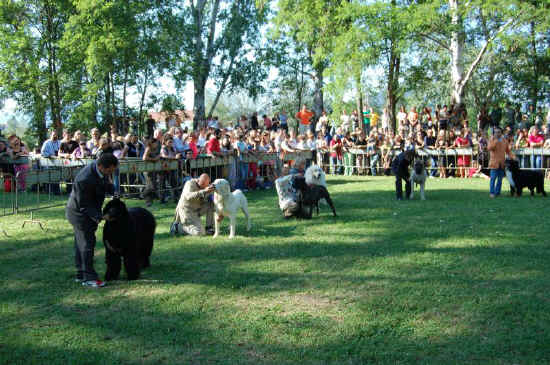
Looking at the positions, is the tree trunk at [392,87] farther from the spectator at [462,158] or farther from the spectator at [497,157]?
the spectator at [497,157]

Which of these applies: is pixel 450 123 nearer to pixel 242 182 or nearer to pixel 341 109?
pixel 341 109

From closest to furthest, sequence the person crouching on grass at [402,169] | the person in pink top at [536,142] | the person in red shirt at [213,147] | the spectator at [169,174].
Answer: the person crouching on grass at [402,169], the spectator at [169,174], the person in red shirt at [213,147], the person in pink top at [536,142]

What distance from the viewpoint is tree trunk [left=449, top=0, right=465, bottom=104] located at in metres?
23.4

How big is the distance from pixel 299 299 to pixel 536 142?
58.8 feet

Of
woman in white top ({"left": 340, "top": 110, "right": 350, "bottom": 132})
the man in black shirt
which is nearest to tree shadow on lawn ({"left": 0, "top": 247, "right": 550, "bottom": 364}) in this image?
the man in black shirt

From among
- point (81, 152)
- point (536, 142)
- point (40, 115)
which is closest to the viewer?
point (81, 152)

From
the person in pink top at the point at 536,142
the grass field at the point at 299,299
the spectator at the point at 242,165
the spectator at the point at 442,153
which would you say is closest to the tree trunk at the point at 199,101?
the spectator at the point at 242,165

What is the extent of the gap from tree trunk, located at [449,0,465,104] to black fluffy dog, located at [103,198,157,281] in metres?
20.1

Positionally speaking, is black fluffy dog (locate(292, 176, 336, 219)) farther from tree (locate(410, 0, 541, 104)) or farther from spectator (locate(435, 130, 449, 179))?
tree (locate(410, 0, 541, 104))

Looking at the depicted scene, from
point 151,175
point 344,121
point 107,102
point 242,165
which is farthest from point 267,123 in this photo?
point 151,175

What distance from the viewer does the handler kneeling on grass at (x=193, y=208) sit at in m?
9.37

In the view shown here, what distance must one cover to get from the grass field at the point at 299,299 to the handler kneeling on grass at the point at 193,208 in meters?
0.40

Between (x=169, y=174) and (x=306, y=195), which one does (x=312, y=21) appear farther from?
(x=306, y=195)

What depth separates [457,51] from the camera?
2445 cm
